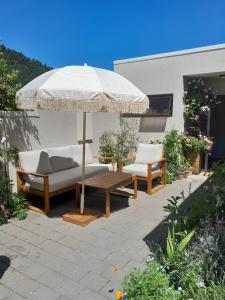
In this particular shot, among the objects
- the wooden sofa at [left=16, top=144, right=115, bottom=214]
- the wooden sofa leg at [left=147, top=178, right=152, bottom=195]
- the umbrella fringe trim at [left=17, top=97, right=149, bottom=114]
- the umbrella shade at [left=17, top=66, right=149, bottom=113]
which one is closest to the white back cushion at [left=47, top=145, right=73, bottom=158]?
the wooden sofa at [left=16, top=144, right=115, bottom=214]

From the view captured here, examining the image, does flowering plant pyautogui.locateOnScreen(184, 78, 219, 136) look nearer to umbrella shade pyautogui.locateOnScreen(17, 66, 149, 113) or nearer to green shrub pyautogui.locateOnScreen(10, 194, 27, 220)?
umbrella shade pyautogui.locateOnScreen(17, 66, 149, 113)

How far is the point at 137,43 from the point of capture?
40.9ft

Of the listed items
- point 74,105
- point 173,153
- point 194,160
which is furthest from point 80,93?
point 194,160

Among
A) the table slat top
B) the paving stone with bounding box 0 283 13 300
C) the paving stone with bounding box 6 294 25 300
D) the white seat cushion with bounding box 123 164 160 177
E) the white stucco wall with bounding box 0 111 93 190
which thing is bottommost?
the paving stone with bounding box 0 283 13 300

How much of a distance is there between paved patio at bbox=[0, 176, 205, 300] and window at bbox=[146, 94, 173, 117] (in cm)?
358

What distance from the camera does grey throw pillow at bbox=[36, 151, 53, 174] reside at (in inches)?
211

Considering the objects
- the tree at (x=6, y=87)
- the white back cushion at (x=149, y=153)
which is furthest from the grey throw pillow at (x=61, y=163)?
the white back cushion at (x=149, y=153)

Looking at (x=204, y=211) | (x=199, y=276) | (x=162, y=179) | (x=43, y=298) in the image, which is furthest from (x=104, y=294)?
(x=162, y=179)

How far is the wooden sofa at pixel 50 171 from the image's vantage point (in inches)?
189

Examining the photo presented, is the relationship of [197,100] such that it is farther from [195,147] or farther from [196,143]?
[195,147]

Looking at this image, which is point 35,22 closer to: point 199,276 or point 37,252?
point 37,252

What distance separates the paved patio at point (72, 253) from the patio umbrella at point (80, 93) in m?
1.93

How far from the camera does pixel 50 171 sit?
552 cm

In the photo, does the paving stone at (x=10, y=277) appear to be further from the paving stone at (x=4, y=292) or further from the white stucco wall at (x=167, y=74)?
the white stucco wall at (x=167, y=74)
